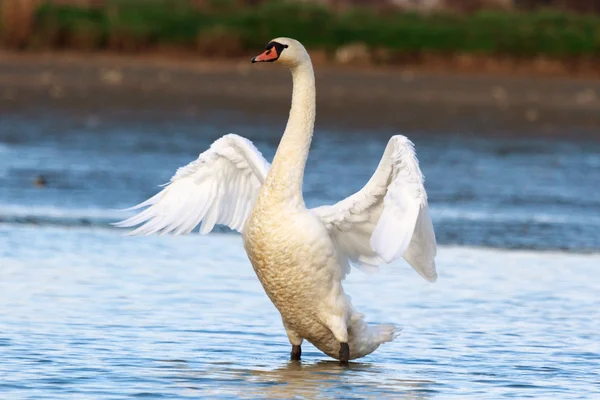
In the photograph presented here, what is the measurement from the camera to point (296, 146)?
8.52 metres

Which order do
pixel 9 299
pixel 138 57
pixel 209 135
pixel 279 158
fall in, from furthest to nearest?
pixel 138 57
pixel 209 135
pixel 9 299
pixel 279 158

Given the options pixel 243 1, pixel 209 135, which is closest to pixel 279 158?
pixel 209 135

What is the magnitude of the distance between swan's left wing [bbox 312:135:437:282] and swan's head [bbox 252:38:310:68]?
2.83 feet

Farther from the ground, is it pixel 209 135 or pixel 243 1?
pixel 243 1

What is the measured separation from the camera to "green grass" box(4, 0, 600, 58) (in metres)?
28.2

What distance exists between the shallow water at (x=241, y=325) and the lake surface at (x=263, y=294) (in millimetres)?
20

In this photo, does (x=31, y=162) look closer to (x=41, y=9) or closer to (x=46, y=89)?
(x=46, y=89)

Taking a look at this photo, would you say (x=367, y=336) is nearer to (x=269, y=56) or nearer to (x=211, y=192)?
(x=211, y=192)

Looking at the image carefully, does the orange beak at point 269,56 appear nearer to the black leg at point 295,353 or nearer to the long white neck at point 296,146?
the long white neck at point 296,146

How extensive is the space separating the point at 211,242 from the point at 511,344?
4.08 m

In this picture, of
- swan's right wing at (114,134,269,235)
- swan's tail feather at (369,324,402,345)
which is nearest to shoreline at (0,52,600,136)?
swan's right wing at (114,134,269,235)

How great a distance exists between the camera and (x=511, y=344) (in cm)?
930

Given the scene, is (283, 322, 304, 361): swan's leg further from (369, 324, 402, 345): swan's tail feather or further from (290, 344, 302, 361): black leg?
(369, 324, 402, 345): swan's tail feather

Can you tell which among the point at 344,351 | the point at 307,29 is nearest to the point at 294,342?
the point at 344,351
